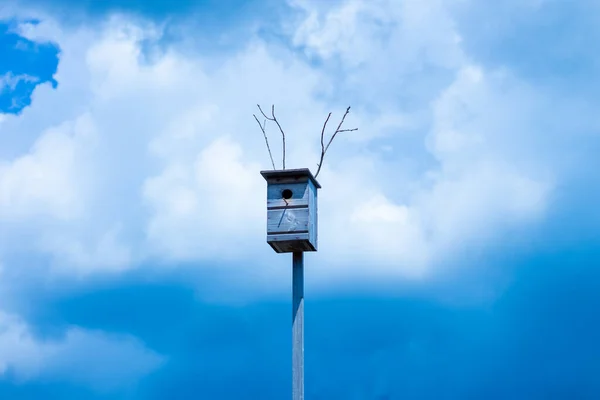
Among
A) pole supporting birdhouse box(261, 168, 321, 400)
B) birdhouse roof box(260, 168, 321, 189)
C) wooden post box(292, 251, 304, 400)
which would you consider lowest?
wooden post box(292, 251, 304, 400)

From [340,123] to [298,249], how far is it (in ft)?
4.82

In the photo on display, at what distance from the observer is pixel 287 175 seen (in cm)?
789

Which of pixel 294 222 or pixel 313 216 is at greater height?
pixel 313 216

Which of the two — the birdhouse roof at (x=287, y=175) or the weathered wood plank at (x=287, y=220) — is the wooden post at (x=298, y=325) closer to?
the weathered wood plank at (x=287, y=220)

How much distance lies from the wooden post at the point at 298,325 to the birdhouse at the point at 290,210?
18cm

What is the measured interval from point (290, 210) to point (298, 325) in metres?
1.18

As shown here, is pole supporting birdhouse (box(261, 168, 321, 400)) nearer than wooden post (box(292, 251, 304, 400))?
No

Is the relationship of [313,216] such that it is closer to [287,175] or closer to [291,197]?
[291,197]

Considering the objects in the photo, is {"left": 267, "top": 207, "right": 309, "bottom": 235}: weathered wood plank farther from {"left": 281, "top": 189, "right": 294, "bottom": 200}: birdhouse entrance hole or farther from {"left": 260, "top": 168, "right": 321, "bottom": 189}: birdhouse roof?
{"left": 260, "top": 168, "right": 321, "bottom": 189}: birdhouse roof

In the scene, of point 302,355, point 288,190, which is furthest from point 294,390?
point 288,190

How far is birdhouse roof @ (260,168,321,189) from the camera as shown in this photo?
25.8ft

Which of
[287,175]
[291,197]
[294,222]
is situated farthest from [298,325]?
[287,175]

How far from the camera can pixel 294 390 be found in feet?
24.4

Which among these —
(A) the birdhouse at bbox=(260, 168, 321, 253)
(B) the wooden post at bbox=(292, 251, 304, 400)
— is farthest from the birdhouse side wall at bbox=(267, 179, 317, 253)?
(B) the wooden post at bbox=(292, 251, 304, 400)
